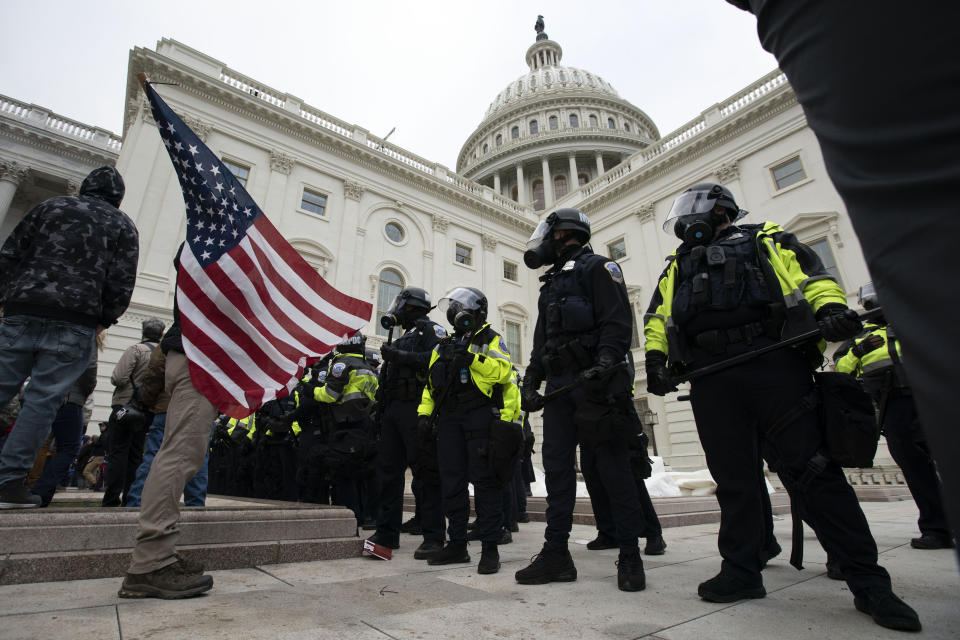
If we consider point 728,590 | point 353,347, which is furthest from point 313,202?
point 728,590

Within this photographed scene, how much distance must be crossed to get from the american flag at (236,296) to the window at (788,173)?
809 inches

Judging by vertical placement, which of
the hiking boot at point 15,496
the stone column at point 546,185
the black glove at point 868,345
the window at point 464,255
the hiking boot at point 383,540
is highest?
the stone column at point 546,185

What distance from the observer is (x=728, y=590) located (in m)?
Answer: 2.30

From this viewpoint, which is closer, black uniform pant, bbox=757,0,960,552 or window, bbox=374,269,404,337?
black uniform pant, bbox=757,0,960,552

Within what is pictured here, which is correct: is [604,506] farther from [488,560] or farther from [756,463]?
[756,463]

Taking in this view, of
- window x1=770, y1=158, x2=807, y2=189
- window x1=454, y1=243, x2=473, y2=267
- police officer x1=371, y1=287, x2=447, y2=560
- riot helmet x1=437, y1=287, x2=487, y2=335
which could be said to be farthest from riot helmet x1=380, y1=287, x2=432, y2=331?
window x1=770, y1=158, x2=807, y2=189

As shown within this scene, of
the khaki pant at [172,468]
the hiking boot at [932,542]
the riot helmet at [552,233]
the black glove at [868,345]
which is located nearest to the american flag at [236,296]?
the khaki pant at [172,468]

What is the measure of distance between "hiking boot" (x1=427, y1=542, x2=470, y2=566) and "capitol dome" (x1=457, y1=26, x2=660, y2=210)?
1403 inches

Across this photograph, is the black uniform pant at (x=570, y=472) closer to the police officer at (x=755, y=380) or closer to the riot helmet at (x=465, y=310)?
the police officer at (x=755, y=380)

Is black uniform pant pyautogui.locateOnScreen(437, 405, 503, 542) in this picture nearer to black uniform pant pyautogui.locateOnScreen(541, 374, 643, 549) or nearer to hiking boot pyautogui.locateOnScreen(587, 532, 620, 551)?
black uniform pant pyautogui.locateOnScreen(541, 374, 643, 549)

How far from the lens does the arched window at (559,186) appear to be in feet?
132

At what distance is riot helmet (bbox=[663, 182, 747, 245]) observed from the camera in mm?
3033

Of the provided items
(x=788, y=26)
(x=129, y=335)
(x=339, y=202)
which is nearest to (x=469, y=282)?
(x=339, y=202)

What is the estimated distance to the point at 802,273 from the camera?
8.89 ft
